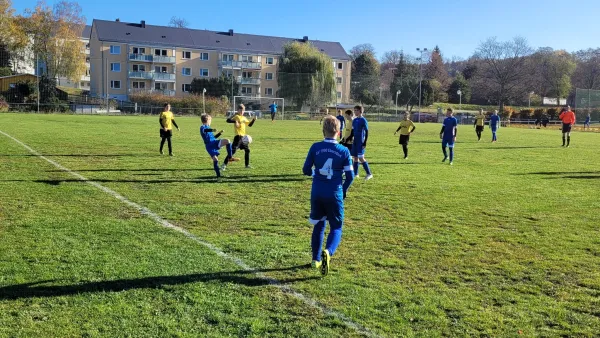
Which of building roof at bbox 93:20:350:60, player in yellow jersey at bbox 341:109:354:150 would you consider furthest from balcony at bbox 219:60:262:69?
player in yellow jersey at bbox 341:109:354:150

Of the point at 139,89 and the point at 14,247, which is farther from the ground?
the point at 139,89

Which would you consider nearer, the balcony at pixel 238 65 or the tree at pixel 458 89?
the balcony at pixel 238 65

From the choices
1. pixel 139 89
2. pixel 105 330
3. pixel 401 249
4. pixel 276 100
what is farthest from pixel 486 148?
pixel 139 89

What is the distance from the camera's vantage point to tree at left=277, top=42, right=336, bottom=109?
63625mm

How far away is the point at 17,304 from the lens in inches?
178

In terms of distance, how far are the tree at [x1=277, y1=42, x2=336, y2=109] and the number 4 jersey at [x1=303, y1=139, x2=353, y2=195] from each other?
5709 cm

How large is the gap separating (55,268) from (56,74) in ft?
238

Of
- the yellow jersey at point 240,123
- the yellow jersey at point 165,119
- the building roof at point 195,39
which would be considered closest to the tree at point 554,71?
the building roof at point 195,39

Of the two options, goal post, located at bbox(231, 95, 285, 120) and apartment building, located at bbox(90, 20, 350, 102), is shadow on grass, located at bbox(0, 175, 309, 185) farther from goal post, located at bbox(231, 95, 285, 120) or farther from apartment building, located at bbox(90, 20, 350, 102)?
apartment building, located at bbox(90, 20, 350, 102)

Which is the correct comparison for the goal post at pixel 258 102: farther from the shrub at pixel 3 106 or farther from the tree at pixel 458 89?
the tree at pixel 458 89

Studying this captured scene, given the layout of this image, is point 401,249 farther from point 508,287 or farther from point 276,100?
point 276,100

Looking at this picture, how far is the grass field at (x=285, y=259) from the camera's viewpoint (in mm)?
4383

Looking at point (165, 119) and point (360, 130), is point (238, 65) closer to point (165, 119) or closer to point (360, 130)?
point (165, 119)

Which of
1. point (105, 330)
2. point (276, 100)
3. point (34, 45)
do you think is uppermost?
point (34, 45)
